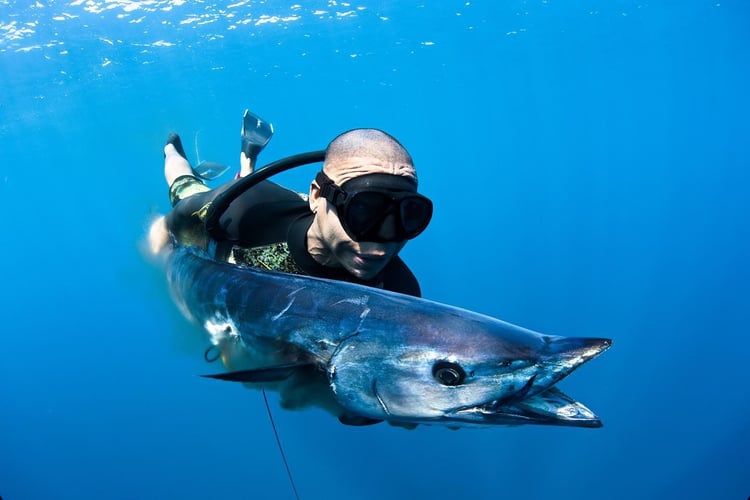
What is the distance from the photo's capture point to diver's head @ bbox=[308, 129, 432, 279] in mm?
1798

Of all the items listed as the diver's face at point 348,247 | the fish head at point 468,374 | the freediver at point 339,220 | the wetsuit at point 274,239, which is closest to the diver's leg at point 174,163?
the freediver at point 339,220

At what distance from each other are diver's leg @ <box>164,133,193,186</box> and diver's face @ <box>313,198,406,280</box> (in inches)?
118

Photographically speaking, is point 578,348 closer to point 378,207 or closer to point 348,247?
point 378,207

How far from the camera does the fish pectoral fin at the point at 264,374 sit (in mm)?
1317

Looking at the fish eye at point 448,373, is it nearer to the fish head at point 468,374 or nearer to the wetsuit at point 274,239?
the fish head at point 468,374

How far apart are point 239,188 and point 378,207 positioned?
0.88 m

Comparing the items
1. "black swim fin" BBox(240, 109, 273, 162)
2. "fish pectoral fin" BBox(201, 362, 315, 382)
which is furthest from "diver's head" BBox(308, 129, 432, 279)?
"black swim fin" BBox(240, 109, 273, 162)

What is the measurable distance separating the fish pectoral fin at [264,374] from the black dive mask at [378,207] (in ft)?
2.15

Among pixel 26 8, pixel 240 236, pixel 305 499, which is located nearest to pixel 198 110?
pixel 26 8

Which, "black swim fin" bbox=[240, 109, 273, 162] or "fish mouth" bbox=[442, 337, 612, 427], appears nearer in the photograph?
"fish mouth" bbox=[442, 337, 612, 427]

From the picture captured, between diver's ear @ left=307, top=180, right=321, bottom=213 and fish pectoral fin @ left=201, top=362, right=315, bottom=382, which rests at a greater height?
diver's ear @ left=307, top=180, right=321, bottom=213

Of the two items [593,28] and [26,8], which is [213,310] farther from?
[593,28]

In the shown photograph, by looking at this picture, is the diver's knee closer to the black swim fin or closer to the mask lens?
the black swim fin

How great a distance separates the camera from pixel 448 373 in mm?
1106
